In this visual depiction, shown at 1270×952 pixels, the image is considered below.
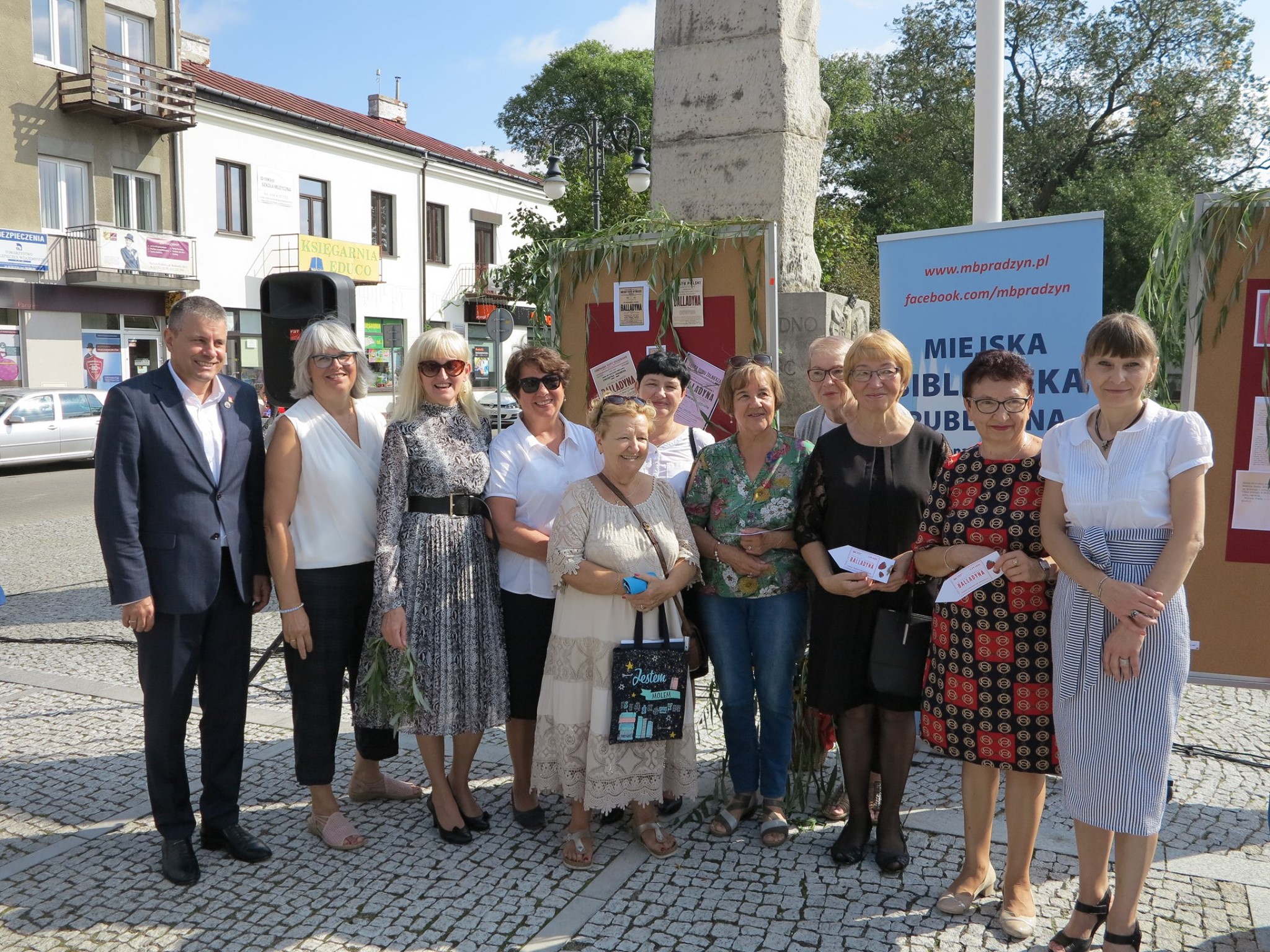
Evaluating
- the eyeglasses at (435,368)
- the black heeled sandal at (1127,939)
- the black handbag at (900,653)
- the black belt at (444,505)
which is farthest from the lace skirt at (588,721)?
the black heeled sandal at (1127,939)

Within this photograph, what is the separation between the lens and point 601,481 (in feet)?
11.4

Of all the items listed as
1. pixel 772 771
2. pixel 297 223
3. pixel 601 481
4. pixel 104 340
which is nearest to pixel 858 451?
pixel 601 481

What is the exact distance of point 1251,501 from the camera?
12.1 ft

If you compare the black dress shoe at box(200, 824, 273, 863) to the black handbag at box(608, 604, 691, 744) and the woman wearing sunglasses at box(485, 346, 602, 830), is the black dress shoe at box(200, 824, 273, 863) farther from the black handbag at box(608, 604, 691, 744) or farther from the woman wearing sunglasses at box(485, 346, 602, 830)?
the black handbag at box(608, 604, 691, 744)

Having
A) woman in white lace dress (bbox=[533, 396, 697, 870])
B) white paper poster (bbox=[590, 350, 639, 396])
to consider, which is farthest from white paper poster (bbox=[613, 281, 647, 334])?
woman in white lace dress (bbox=[533, 396, 697, 870])

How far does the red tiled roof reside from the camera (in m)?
23.7

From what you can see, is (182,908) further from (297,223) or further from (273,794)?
(297,223)

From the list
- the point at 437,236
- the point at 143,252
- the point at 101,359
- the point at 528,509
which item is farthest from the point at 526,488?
the point at 437,236

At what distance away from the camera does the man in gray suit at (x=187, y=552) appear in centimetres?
320

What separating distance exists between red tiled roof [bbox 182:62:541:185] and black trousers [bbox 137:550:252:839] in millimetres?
22159

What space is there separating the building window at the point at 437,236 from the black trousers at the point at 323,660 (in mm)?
25947

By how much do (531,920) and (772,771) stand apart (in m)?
1.04

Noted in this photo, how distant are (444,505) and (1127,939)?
2452 mm

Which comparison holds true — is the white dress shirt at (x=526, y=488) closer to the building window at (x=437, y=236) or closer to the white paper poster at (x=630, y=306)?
the white paper poster at (x=630, y=306)
